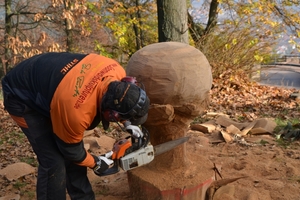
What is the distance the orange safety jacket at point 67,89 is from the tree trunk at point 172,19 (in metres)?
3.02

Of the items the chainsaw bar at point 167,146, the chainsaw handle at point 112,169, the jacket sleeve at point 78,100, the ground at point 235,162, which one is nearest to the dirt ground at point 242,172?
the ground at point 235,162

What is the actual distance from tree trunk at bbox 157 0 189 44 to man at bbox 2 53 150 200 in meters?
3.00

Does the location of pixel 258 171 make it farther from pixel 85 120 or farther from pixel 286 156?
pixel 85 120

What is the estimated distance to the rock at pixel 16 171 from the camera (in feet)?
11.1

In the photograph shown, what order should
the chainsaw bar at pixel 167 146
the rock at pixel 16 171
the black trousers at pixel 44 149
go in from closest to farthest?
1. the black trousers at pixel 44 149
2. the chainsaw bar at pixel 167 146
3. the rock at pixel 16 171

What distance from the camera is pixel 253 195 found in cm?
263

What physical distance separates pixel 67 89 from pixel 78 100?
4.2 inches

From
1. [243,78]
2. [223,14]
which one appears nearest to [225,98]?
[243,78]

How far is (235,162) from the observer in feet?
11.2

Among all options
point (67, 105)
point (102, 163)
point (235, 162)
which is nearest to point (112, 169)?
point (102, 163)

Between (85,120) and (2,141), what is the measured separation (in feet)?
11.4

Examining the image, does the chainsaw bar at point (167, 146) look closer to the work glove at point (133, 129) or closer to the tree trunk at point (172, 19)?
the work glove at point (133, 129)

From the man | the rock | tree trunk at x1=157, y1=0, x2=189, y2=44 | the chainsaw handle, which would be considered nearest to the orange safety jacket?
the man

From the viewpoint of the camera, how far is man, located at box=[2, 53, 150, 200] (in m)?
1.85
